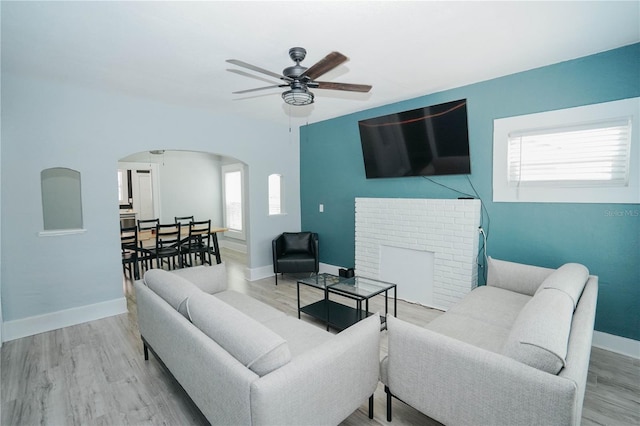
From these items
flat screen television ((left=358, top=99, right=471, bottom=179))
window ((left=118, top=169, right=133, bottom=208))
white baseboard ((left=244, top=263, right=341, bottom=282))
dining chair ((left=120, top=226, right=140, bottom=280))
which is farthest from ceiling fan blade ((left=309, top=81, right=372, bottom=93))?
window ((left=118, top=169, right=133, bottom=208))

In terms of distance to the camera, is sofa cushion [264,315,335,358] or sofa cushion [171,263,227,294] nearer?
sofa cushion [264,315,335,358]

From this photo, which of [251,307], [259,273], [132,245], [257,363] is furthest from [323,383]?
[132,245]

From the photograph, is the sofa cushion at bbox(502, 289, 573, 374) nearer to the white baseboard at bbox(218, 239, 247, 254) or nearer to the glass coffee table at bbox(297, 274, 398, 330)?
the glass coffee table at bbox(297, 274, 398, 330)

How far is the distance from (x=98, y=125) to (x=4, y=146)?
85 centimetres

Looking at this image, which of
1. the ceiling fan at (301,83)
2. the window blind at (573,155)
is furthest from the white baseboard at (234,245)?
the window blind at (573,155)

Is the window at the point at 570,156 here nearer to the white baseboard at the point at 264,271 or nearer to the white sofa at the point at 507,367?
the white sofa at the point at 507,367

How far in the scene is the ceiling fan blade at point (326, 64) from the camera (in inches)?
76.3

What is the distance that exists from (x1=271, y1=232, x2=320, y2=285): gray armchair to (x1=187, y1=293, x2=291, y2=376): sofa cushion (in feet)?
9.65

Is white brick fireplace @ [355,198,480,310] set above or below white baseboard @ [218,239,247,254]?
above

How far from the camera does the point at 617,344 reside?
2758mm

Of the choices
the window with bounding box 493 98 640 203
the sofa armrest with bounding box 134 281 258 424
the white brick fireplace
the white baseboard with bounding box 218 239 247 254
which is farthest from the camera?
the white baseboard with bounding box 218 239 247 254

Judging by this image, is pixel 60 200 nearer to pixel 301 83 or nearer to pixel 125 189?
pixel 125 189

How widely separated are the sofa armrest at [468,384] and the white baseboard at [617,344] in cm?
228

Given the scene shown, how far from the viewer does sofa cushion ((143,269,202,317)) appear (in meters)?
2.07
